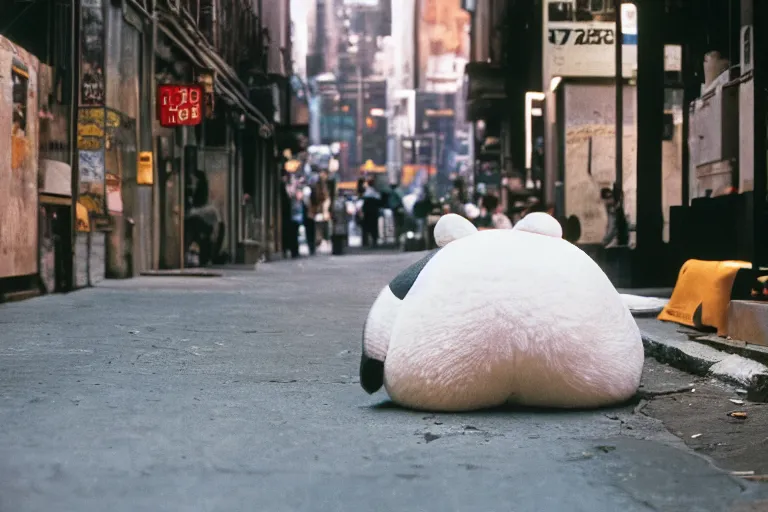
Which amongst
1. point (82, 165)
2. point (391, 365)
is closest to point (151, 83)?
point (82, 165)

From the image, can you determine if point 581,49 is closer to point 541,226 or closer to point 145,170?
point 145,170

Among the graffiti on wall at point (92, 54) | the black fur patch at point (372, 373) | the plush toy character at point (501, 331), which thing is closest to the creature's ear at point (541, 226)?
the plush toy character at point (501, 331)

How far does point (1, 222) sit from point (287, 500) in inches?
357

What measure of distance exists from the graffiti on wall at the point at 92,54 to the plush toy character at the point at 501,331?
10.6 meters

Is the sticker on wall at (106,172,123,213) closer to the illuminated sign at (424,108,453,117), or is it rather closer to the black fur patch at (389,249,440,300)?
the black fur patch at (389,249,440,300)

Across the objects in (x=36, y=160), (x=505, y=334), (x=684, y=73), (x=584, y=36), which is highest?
(x=584, y=36)

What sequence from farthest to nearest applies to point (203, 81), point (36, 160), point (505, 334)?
point (203, 81)
point (36, 160)
point (505, 334)

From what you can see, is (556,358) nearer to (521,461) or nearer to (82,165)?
(521,461)

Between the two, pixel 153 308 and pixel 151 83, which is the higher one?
pixel 151 83

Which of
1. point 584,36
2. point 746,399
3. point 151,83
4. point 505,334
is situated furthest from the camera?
point 584,36

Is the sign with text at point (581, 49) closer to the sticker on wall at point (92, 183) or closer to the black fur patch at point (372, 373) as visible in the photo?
the sticker on wall at point (92, 183)

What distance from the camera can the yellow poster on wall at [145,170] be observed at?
707 inches

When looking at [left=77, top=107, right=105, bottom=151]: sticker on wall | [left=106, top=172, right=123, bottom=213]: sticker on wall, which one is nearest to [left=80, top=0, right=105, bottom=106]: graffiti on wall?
[left=77, top=107, right=105, bottom=151]: sticker on wall

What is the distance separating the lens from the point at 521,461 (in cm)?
406
